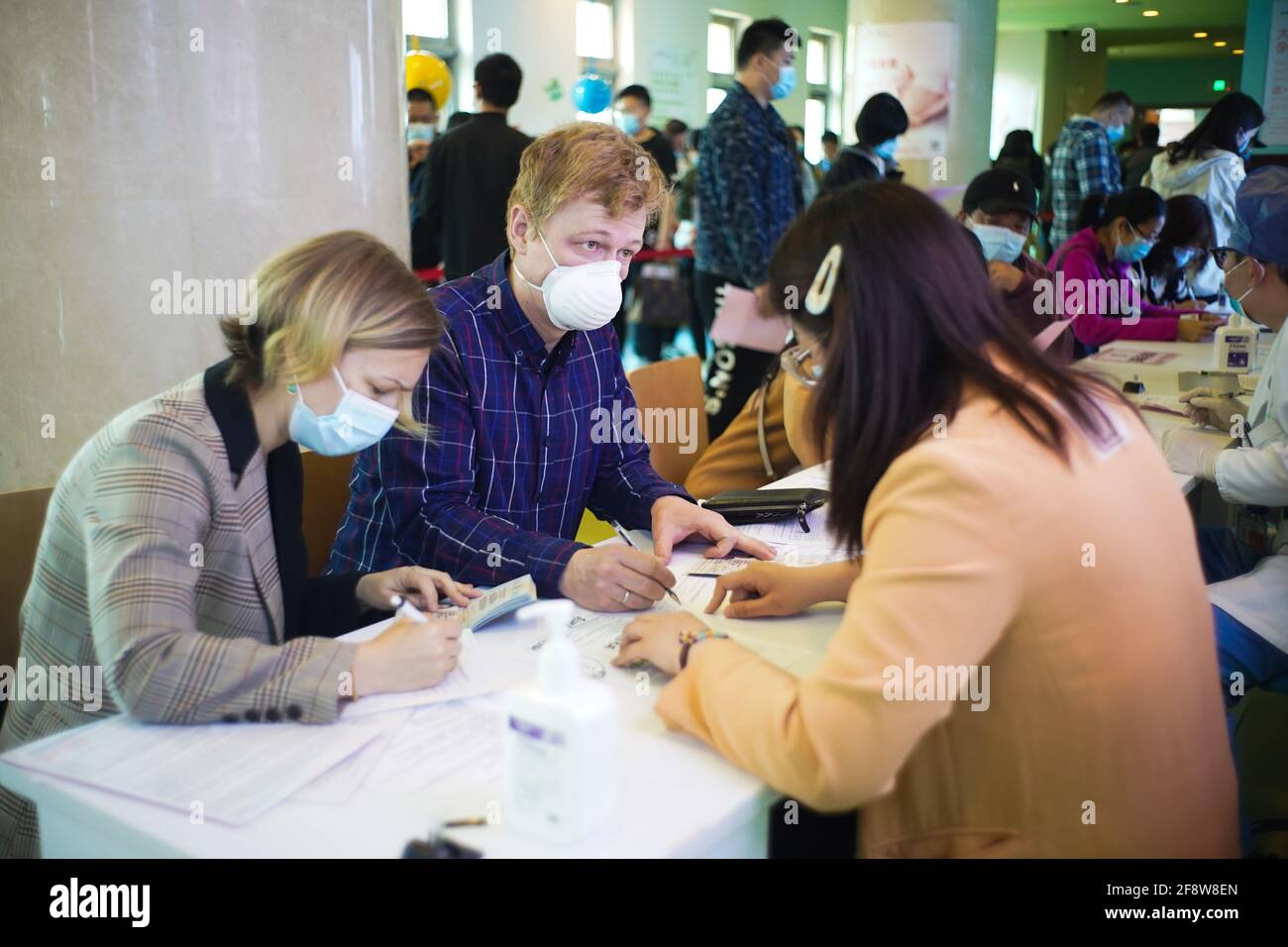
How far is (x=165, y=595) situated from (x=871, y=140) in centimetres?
404

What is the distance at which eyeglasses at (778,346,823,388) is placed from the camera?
1.34m

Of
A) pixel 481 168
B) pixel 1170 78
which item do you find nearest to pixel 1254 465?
pixel 481 168

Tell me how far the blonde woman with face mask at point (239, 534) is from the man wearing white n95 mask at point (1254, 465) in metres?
1.48

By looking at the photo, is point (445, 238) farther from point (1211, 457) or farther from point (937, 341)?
point (937, 341)

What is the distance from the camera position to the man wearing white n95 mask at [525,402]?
6.20ft

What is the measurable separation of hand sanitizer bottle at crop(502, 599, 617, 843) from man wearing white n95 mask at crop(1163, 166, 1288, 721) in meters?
1.58

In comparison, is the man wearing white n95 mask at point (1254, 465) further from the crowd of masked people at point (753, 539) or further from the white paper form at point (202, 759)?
the white paper form at point (202, 759)

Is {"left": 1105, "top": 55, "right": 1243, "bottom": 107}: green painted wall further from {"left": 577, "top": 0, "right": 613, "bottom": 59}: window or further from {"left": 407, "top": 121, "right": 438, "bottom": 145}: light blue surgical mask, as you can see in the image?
{"left": 407, "top": 121, "right": 438, "bottom": 145}: light blue surgical mask

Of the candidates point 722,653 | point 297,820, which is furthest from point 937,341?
point 297,820

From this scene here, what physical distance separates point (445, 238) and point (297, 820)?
12.5 ft

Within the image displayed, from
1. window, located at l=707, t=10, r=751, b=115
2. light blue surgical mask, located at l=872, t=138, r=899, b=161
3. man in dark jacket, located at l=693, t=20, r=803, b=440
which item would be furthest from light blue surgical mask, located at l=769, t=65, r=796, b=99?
window, located at l=707, t=10, r=751, b=115

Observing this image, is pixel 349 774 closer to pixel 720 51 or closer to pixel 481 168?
pixel 481 168

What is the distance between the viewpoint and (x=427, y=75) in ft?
21.5

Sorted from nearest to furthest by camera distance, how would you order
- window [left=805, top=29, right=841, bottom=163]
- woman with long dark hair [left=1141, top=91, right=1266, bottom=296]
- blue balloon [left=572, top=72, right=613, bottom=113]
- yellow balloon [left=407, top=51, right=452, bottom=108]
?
woman with long dark hair [left=1141, top=91, right=1266, bottom=296] → yellow balloon [left=407, top=51, right=452, bottom=108] → blue balloon [left=572, top=72, right=613, bottom=113] → window [left=805, top=29, right=841, bottom=163]
